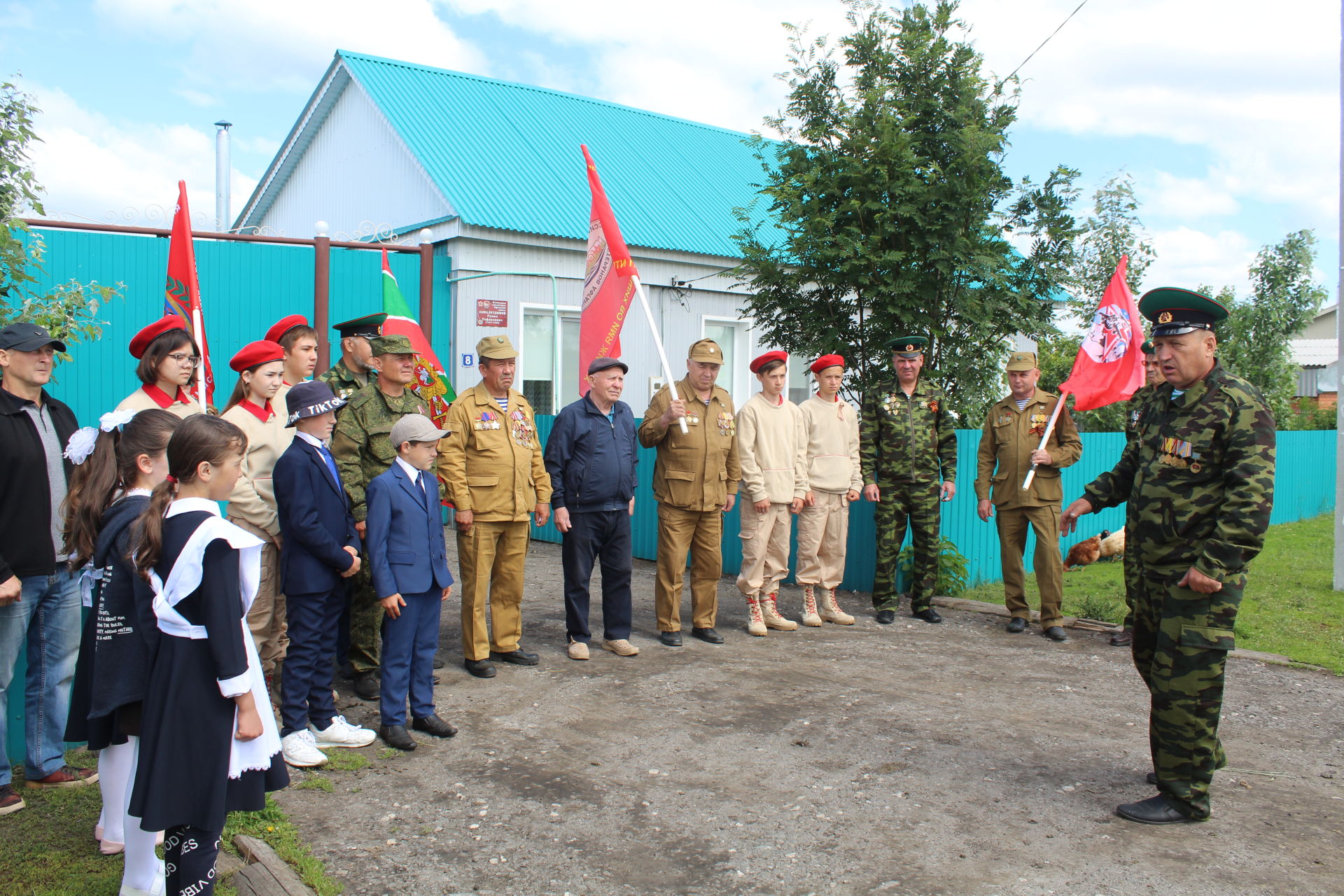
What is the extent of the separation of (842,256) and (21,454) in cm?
603

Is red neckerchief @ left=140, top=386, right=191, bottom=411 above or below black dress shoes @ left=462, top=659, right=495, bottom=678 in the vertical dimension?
above

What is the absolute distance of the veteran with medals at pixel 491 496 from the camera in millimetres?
5969

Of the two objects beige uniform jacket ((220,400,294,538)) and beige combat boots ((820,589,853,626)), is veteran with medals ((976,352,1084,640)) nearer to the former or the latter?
beige combat boots ((820,589,853,626))

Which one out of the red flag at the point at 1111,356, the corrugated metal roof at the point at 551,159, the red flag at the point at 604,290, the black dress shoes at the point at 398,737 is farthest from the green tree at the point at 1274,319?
the black dress shoes at the point at 398,737

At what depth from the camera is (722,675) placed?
6160mm

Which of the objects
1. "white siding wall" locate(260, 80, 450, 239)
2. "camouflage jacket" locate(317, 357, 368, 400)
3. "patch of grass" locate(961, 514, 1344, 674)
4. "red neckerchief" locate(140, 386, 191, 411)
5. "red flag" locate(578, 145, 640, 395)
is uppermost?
"white siding wall" locate(260, 80, 450, 239)

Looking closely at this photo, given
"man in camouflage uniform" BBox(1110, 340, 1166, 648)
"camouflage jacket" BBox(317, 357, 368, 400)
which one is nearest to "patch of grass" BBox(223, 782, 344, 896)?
"camouflage jacket" BBox(317, 357, 368, 400)

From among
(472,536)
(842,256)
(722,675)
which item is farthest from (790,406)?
(472,536)

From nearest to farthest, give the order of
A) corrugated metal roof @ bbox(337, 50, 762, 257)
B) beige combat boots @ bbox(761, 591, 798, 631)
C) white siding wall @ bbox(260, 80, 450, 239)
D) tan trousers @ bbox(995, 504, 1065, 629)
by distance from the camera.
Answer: tan trousers @ bbox(995, 504, 1065, 629), beige combat boots @ bbox(761, 591, 798, 631), corrugated metal roof @ bbox(337, 50, 762, 257), white siding wall @ bbox(260, 80, 450, 239)

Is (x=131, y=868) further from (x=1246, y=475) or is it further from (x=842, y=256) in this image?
(x=842, y=256)

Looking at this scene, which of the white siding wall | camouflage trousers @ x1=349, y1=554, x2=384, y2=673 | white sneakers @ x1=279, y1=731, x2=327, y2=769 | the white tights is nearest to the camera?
the white tights

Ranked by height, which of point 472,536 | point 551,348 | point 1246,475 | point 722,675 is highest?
point 551,348

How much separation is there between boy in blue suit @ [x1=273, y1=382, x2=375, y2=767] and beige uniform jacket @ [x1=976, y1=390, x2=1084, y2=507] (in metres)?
5.17

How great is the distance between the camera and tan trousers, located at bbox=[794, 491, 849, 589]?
25.3 ft
